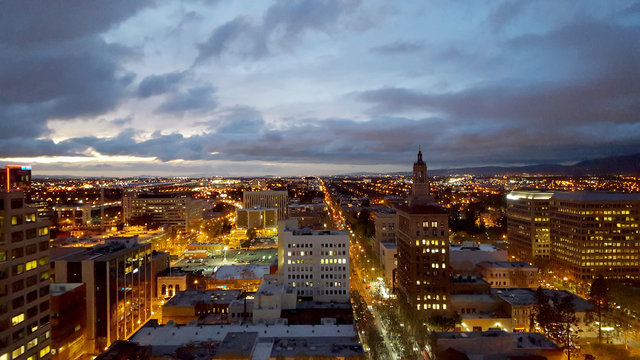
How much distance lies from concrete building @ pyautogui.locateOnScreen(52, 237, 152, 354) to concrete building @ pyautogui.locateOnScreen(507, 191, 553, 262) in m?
74.6

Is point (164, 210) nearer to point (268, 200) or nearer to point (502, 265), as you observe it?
point (268, 200)

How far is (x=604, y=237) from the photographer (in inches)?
2697

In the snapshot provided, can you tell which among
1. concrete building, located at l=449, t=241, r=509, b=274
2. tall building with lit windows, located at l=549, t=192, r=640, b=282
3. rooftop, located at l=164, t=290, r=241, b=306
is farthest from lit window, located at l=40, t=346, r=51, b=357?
tall building with lit windows, located at l=549, t=192, r=640, b=282

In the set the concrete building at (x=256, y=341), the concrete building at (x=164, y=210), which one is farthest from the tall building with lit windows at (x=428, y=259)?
the concrete building at (x=164, y=210)

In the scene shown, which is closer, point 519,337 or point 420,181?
point 519,337

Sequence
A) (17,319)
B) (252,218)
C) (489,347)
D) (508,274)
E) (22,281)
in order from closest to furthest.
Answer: (17,319)
(22,281)
(489,347)
(508,274)
(252,218)

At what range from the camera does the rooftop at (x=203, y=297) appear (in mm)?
49000

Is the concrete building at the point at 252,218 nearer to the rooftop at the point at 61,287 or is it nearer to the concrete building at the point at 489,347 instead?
the rooftop at the point at 61,287

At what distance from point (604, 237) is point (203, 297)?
Result: 227 ft

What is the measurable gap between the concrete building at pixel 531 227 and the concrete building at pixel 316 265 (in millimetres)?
47109

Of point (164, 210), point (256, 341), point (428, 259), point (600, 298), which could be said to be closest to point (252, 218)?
point (164, 210)

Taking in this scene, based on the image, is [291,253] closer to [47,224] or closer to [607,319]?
[47,224]

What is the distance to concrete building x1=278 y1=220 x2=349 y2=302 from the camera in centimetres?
5541

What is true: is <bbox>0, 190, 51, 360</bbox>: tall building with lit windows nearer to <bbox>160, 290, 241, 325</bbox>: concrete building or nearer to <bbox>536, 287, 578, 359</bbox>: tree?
<bbox>160, 290, 241, 325</bbox>: concrete building
